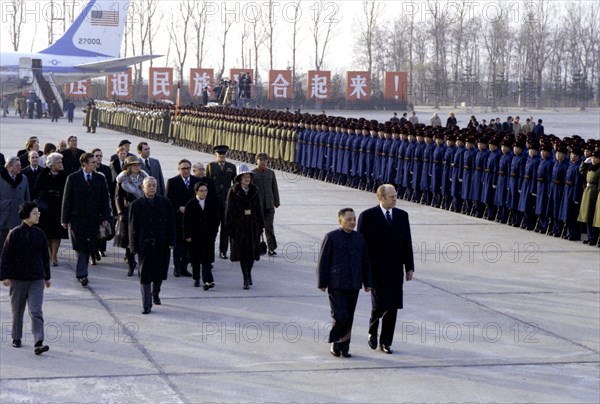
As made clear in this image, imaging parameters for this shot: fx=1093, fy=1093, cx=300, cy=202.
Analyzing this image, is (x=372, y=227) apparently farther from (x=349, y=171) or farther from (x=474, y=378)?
(x=349, y=171)

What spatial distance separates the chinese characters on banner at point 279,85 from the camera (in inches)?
3012

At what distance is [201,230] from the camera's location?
12.4 metres

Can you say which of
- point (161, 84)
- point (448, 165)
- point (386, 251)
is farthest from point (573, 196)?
point (161, 84)

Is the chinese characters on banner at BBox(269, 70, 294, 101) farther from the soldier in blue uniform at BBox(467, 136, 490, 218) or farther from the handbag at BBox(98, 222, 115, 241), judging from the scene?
the handbag at BBox(98, 222, 115, 241)

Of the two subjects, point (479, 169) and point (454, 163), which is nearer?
point (479, 169)

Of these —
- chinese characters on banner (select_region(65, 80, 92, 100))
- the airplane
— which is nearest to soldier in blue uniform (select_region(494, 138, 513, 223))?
the airplane

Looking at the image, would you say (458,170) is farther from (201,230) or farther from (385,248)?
(385,248)

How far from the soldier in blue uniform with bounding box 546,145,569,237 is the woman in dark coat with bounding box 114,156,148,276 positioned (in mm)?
6854

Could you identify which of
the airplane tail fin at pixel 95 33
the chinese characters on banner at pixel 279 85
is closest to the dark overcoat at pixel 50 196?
the airplane tail fin at pixel 95 33

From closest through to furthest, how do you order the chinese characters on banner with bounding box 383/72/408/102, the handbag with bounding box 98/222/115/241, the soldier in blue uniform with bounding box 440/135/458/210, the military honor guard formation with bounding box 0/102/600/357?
the military honor guard formation with bounding box 0/102/600/357, the handbag with bounding box 98/222/115/241, the soldier in blue uniform with bounding box 440/135/458/210, the chinese characters on banner with bounding box 383/72/408/102

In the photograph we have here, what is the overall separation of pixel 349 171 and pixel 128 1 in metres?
48.8

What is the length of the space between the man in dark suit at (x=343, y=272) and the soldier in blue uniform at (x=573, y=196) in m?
7.90

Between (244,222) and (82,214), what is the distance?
183 cm

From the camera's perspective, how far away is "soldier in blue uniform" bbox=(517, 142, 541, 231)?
17.4 m
